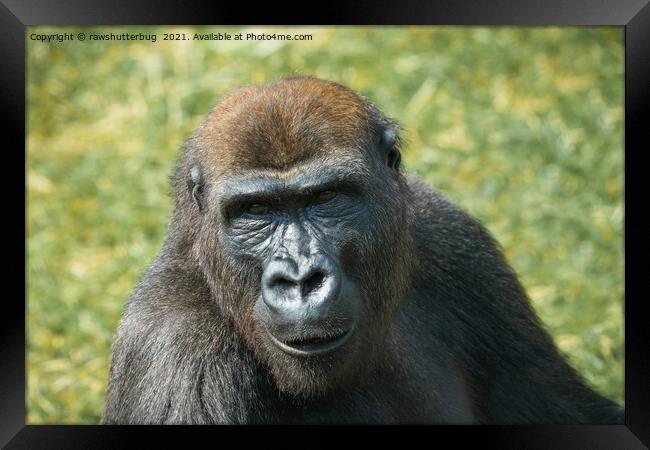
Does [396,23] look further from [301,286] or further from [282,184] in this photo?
[301,286]

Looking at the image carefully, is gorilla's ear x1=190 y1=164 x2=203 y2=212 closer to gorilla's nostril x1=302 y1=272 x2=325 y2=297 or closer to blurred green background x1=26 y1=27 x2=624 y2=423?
gorilla's nostril x1=302 y1=272 x2=325 y2=297

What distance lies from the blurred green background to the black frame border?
3211 millimetres

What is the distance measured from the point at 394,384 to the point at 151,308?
152 centimetres

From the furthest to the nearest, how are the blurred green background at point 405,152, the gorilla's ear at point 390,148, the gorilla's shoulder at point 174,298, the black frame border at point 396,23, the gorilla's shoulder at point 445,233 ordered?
1. the blurred green background at point 405,152
2. the gorilla's shoulder at point 445,233
3. the gorilla's ear at point 390,148
4. the gorilla's shoulder at point 174,298
5. the black frame border at point 396,23

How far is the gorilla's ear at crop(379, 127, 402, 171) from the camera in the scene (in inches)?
237

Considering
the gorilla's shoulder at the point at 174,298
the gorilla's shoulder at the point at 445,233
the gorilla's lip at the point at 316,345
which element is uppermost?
the gorilla's shoulder at the point at 445,233

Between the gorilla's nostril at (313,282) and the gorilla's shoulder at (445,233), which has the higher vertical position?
the gorilla's shoulder at (445,233)

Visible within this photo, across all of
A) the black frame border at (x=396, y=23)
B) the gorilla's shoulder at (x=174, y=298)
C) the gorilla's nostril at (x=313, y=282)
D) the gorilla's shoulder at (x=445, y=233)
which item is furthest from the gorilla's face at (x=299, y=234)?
the gorilla's shoulder at (x=445, y=233)

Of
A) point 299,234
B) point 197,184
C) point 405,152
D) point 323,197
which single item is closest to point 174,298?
point 197,184

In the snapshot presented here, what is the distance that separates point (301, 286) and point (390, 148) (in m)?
1.29

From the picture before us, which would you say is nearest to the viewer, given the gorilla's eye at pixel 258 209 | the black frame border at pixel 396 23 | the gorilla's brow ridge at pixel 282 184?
the black frame border at pixel 396 23

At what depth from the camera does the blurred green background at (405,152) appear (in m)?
9.58

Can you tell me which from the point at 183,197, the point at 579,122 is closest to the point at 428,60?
the point at 579,122

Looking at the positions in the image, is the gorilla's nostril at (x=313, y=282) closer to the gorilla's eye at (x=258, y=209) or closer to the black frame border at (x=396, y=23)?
the gorilla's eye at (x=258, y=209)
